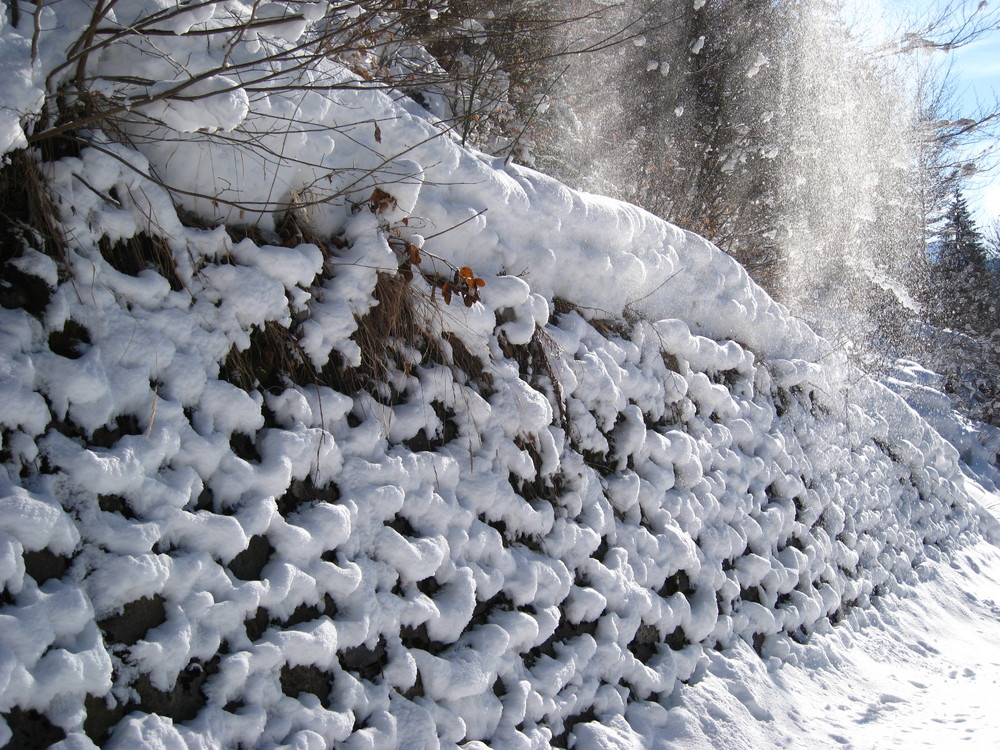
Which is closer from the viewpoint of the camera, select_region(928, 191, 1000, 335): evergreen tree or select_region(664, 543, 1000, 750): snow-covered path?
select_region(664, 543, 1000, 750): snow-covered path

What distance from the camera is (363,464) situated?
245cm

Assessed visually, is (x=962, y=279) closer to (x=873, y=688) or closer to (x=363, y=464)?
(x=873, y=688)

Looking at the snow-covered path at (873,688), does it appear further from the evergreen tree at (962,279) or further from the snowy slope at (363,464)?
the evergreen tree at (962,279)

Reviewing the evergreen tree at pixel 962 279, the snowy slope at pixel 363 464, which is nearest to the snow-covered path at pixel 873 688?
the snowy slope at pixel 363 464

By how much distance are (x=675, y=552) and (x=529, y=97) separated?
4504 mm

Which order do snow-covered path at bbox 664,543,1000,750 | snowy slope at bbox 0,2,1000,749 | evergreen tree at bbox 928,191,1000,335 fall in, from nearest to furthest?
1. snowy slope at bbox 0,2,1000,749
2. snow-covered path at bbox 664,543,1000,750
3. evergreen tree at bbox 928,191,1000,335

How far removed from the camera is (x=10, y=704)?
1.51m

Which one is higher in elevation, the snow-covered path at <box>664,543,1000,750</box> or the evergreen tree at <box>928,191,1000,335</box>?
the evergreen tree at <box>928,191,1000,335</box>

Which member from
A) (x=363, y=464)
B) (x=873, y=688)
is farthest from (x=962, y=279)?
(x=363, y=464)

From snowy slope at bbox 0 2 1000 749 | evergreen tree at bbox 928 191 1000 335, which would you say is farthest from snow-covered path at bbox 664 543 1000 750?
evergreen tree at bbox 928 191 1000 335

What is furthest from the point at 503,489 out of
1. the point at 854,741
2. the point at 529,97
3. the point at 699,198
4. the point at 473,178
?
the point at 699,198

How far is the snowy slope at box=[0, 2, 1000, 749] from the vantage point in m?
1.81

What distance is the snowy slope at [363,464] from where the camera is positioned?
1.81 meters

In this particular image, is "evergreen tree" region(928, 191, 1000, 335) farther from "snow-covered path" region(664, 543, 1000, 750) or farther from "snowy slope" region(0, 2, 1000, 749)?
"snowy slope" region(0, 2, 1000, 749)
